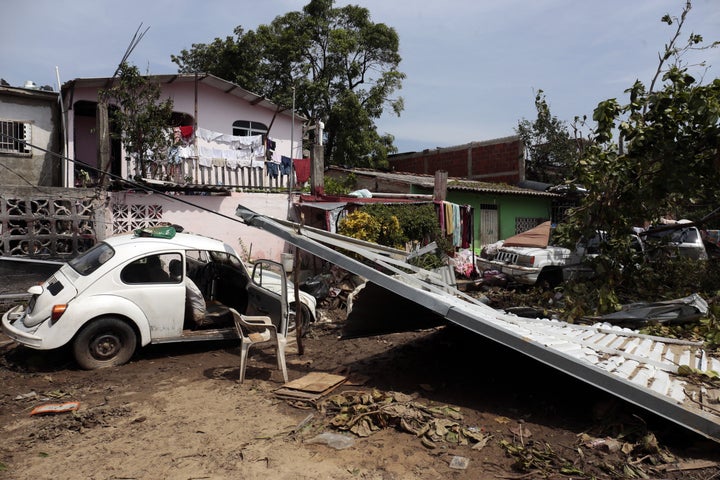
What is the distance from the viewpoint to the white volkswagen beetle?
5.55 metres

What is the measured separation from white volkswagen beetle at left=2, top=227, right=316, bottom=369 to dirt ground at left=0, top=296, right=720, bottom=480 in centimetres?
36

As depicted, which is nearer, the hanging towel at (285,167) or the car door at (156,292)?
the car door at (156,292)

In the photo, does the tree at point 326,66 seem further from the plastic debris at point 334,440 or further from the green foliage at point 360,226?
the plastic debris at point 334,440

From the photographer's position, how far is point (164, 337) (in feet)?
20.1

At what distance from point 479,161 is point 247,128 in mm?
11851

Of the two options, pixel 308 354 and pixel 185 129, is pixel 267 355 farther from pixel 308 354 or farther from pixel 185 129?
pixel 185 129

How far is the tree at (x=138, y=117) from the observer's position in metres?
11.2

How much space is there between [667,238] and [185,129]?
38.3 ft

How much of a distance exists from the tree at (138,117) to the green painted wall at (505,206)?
806cm

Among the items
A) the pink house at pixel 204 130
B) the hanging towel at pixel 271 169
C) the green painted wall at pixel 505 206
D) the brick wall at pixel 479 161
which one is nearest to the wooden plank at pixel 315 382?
the pink house at pixel 204 130

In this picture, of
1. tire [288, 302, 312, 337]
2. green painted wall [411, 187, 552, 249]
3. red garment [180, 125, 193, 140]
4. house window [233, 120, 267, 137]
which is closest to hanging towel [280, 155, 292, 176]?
red garment [180, 125, 193, 140]

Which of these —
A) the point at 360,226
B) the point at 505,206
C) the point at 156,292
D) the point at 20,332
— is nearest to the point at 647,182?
the point at 360,226

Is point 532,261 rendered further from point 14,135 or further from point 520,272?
point 14,135

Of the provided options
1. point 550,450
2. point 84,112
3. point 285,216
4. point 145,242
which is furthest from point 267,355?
point 84,112
